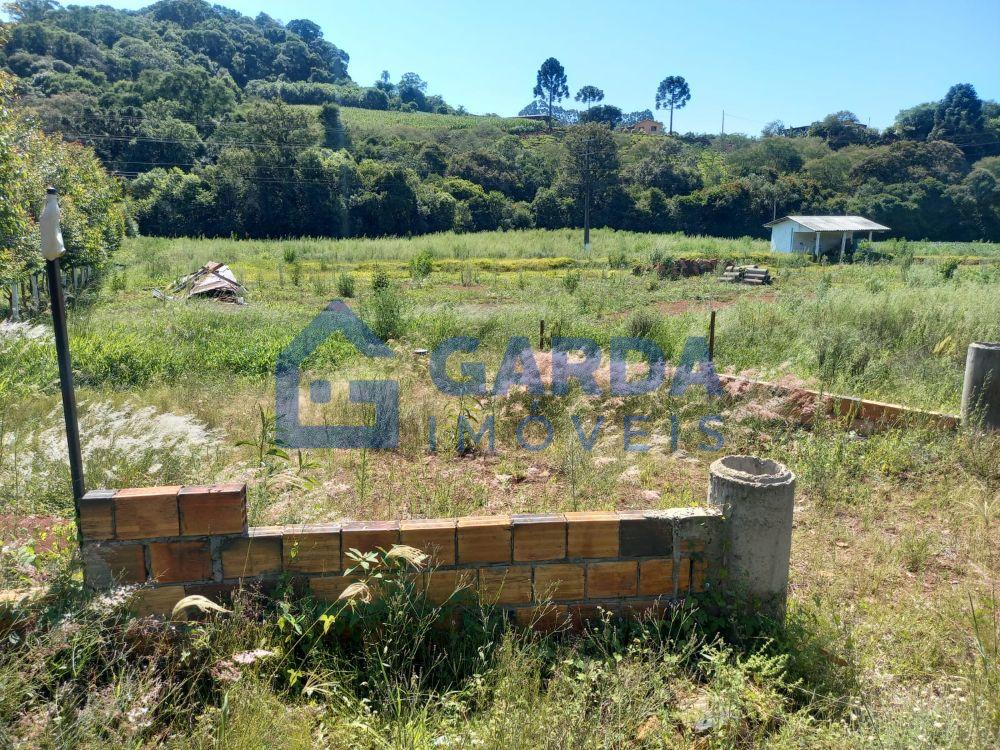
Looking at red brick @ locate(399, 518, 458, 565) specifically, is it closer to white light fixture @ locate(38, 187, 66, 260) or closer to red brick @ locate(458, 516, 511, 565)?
red brick @ locate(458, 516, 511, 565)

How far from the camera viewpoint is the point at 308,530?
2.26m

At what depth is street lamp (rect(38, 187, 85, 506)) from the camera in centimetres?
207

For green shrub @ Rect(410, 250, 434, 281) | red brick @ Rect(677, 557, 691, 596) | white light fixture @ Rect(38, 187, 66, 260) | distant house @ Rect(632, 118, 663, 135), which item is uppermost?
distant house @ Rect(632, 118, 663, 135)

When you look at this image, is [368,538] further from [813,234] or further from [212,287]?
[813,234]

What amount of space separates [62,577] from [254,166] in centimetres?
4008

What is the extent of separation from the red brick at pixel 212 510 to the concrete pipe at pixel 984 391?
478 cm

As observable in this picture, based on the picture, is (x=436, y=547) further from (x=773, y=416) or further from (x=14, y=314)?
(x=14, y=314)

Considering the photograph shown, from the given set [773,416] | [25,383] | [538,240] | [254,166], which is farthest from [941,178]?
[25,383]

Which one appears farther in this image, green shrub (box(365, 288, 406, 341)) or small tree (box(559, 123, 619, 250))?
small tree (box(559, 123, 619, 250))

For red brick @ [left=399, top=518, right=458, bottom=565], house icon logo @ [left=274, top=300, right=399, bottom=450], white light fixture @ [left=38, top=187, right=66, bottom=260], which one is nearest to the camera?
white light fixture @ [left=38, top=187, right=66, bottom=260]

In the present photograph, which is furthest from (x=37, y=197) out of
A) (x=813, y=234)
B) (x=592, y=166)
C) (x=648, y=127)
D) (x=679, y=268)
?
(x=648, y=127)

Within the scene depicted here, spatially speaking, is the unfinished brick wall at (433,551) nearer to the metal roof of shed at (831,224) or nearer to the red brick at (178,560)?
the red brick at (178,560)

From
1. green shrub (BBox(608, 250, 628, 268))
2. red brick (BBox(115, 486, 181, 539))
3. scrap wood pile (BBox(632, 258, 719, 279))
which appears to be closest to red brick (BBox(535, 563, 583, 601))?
red brick (BBox(115, 486, 181, 539))

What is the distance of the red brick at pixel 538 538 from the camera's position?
2.33m
